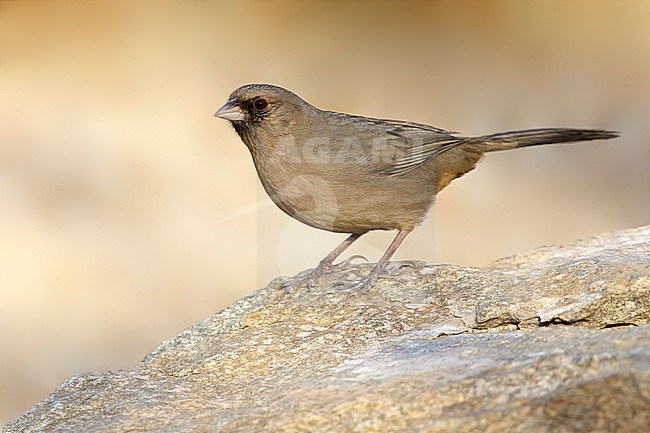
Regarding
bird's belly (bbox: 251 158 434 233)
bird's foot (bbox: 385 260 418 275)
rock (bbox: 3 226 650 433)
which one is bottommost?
rock (bbox: 3 226 650 433)

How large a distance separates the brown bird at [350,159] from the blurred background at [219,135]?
7.25 feet

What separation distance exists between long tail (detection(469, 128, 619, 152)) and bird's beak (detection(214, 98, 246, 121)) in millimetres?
1183

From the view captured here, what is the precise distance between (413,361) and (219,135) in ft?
14.5

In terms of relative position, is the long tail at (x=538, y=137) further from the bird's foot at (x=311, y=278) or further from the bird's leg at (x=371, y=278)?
the bird's foot at (x=311, y=278)

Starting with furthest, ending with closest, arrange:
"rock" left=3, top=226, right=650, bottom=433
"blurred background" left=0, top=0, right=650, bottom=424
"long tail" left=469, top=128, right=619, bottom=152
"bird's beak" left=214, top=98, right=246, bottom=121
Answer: "blurred background" left=0, top=0, right=650, bottom=424, "bird's beak" left=214, top=98, right=246, bottom=121, "long tail" left=469, top=128, right=619, bottom=152, "rock" left=3, top=226, right=650, bottom=433

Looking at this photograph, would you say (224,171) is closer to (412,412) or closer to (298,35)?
(298,35)

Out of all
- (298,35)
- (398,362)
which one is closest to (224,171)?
(298,35)

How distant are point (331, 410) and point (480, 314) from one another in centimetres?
116

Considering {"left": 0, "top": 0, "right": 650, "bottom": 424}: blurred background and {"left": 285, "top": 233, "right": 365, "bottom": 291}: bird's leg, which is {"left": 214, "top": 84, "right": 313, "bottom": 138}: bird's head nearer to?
{"left": 285, "top": 233, "right": 365, "bottom": 291}: bird's leg

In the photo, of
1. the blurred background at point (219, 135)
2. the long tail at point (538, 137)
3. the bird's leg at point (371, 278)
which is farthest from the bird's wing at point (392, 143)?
the blurred background at point (219, 135)

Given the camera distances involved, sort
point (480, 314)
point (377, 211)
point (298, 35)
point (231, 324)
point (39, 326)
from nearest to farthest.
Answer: point (480, 314), point (231, 324), point (377, 211), point (39, 326), point (298, 35)

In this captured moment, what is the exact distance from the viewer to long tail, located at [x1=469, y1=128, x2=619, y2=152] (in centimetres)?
384

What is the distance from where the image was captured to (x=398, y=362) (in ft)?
8.21

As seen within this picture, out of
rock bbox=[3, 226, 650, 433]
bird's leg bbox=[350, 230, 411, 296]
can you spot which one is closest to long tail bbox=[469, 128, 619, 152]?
rock bbox=[3, 226, 650, 433]
